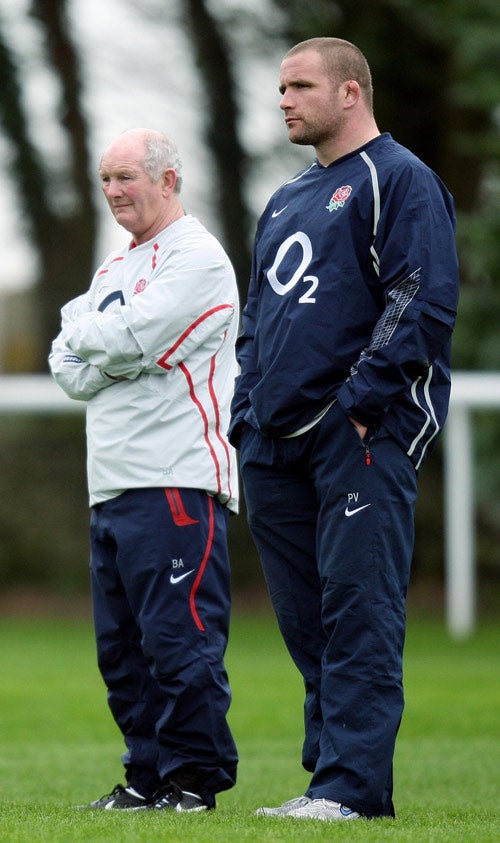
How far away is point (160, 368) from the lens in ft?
16.3

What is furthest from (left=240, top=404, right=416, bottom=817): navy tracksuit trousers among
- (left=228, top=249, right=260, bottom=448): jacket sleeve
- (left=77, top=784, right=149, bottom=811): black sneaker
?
(left=77, top=784, right=149, bottom=811): black sneaker

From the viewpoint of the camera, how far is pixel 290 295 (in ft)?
15.4

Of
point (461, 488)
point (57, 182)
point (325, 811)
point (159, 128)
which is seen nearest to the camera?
point (325, 811)

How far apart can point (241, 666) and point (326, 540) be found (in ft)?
25.8

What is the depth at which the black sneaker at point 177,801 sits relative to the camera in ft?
15.9

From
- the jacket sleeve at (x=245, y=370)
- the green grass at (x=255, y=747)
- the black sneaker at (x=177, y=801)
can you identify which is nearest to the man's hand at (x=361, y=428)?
the jacket sleeve at (x=245, y=370)

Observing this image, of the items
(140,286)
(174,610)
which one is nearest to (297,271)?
(140,286)

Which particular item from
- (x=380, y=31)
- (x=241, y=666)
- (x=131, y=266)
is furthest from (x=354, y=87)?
(x=380, y=31)

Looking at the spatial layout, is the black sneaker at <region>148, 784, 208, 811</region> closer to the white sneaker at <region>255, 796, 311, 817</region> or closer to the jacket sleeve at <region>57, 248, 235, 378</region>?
the white sneaker at <region>255, 796, 311, 817</region>

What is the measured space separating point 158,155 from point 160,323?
62 cm

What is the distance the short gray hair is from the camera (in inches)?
199

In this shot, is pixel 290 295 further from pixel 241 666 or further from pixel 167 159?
pixel 241 666

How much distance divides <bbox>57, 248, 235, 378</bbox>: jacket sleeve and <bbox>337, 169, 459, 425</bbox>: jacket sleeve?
69cm

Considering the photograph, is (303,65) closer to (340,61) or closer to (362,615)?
(340,61)
